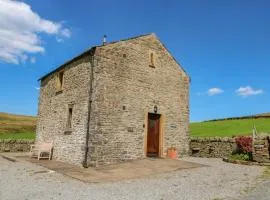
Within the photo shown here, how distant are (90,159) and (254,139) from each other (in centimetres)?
911

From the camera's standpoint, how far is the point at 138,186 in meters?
11.2

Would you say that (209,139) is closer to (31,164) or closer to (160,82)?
(160,82)

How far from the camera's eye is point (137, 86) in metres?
18.8

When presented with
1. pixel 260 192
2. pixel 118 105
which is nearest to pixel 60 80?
pixel 118 105

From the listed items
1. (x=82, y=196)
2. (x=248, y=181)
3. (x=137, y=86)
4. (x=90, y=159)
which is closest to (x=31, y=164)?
(x=90, y=159)

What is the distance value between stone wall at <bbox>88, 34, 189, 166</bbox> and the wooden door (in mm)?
319

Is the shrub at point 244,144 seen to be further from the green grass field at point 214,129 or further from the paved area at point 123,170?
the green grass field at point 214,129

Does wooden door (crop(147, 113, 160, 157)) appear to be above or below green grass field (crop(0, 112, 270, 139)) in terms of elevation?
below

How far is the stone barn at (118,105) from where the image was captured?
16844 millimetres

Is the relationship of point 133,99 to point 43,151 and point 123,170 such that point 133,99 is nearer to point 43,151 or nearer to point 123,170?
point 123,170

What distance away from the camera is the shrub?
1869 cm

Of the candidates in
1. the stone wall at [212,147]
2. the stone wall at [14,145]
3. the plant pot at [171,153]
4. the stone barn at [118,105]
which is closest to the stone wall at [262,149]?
the stone wall at [212,147]

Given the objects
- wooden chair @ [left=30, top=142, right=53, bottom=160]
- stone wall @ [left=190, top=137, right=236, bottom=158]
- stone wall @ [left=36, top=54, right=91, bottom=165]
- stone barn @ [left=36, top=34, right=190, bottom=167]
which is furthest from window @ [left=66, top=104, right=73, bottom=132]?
stone wall @ [left=190, top=137, right=236, bottom=158]

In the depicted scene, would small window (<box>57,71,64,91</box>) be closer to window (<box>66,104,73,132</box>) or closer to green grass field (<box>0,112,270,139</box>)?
window (<box>66,104,73,132</box>)
